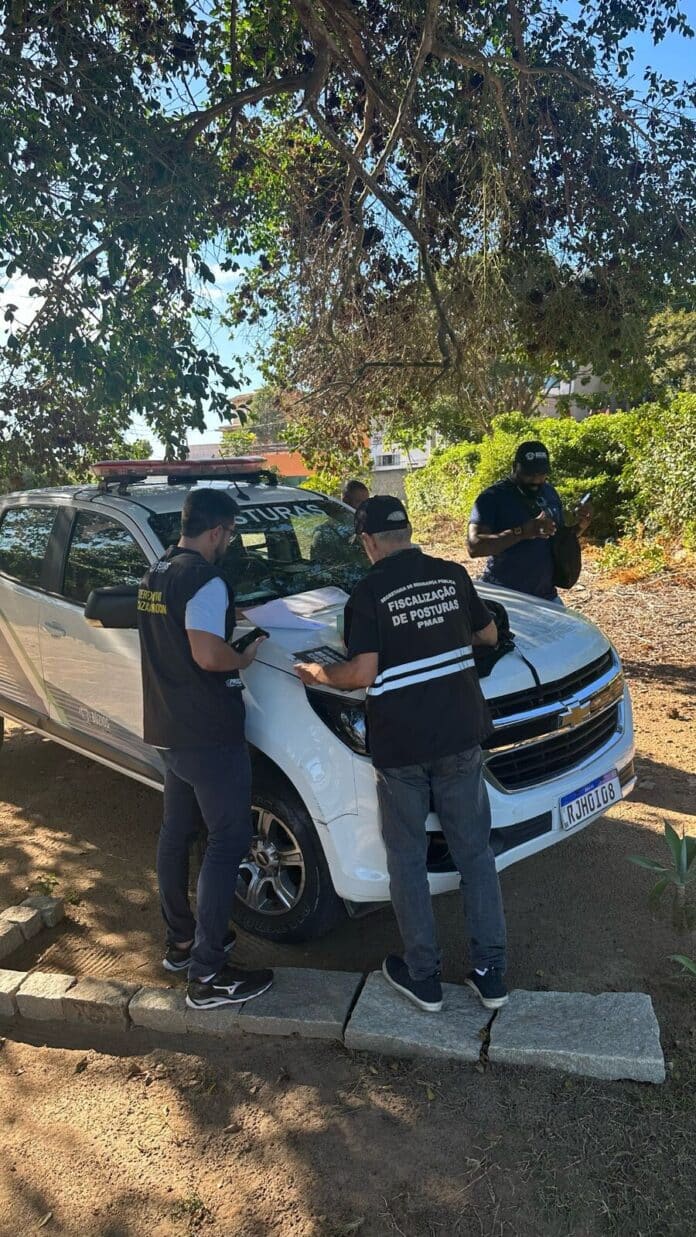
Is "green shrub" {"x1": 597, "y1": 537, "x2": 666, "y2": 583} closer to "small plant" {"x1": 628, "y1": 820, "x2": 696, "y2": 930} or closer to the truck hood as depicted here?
the truck hood

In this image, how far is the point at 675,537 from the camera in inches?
448

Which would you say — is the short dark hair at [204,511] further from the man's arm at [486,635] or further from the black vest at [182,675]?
the man's arm at [486,635]

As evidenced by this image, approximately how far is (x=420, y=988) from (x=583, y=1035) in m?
0.58

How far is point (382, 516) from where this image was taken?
298 centimetres

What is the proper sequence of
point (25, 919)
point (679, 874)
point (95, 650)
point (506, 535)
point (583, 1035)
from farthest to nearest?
point (506, 535)
point (95, 650)
point (25, 919)
point (679, 874)
point (583, 1035)

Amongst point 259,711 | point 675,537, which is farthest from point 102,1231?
point 675,537

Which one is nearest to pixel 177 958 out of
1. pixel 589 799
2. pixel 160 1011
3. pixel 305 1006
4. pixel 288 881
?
pixel 160 1011

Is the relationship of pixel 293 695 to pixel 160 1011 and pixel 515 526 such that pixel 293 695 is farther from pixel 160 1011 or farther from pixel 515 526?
pixel 515 526

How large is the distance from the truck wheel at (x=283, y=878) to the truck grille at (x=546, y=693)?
878 millimetres

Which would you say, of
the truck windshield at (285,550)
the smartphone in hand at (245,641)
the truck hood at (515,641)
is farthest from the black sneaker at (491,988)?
the truck windshield at (285,550)

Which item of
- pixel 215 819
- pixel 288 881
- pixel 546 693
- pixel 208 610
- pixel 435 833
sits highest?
pixel 208 610

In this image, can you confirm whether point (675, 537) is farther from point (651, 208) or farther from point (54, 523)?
point (54, 523)

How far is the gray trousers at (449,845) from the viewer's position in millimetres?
2969

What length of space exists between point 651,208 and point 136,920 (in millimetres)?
6412
